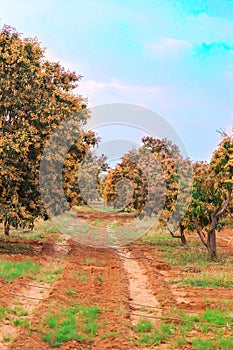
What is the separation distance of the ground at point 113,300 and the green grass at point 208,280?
0.04 metres

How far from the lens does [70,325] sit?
1329 cm

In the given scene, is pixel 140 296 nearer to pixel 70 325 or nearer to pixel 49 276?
pixel 49 276

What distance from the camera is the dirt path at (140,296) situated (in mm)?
15344

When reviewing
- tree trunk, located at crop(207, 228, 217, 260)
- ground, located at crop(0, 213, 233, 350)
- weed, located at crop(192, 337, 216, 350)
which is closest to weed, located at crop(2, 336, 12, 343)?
ground, located at crop(0, 213, 233, 350)

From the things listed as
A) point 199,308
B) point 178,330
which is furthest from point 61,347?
point 199,308

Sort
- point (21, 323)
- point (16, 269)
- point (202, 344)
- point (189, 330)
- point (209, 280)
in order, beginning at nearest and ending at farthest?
point (202, 344) < point (21, 323) < point (189, 330) < point (16, 269) < point (209, 280)

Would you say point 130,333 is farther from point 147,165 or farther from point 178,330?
point 147,165

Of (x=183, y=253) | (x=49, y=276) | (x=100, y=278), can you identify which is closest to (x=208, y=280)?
(x=100, y=278)

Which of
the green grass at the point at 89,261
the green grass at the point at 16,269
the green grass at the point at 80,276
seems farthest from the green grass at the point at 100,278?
the green grass at the point at 89,261

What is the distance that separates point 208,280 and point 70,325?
987 cm

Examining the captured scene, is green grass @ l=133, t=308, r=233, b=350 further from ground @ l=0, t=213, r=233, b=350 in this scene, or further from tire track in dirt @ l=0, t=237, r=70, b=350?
tire track in dirt @ l=0, t=237, r=70, b=350

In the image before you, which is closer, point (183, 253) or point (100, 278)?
point (100, 278)

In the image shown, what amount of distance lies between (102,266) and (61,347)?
44.7 feet


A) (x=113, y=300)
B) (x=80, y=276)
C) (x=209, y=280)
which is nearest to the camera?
(x=113, y=300)
